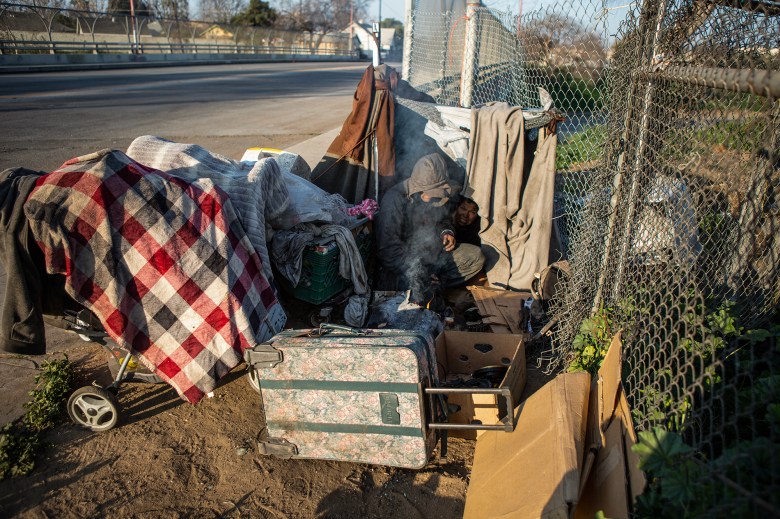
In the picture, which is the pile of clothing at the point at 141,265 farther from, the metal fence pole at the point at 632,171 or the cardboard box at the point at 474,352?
the metal fence pole at the point at 632,171

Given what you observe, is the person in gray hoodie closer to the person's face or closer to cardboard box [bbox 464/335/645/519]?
the person's face

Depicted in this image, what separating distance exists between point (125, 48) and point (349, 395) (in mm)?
28888

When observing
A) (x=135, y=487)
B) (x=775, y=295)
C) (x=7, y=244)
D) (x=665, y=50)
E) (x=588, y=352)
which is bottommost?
(x=135, y=487)

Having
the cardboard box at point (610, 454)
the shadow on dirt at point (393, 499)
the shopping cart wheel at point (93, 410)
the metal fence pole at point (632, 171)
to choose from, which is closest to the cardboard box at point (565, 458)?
the cardboard box at point (610, 454)

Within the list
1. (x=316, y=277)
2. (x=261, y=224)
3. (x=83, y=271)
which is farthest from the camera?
(x=316, y=277)

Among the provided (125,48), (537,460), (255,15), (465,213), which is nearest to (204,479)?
(537,460)

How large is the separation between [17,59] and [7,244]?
2224 cm

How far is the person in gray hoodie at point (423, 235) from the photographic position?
4988mm

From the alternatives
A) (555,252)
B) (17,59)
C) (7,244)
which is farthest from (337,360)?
(17,59)

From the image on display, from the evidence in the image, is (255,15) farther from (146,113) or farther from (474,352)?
(474,352)

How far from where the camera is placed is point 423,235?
5051 mm

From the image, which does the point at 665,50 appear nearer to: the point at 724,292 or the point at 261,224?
the point at 724,292

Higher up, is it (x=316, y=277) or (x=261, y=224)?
(x=261, y=224)

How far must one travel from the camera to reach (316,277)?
4219mm
